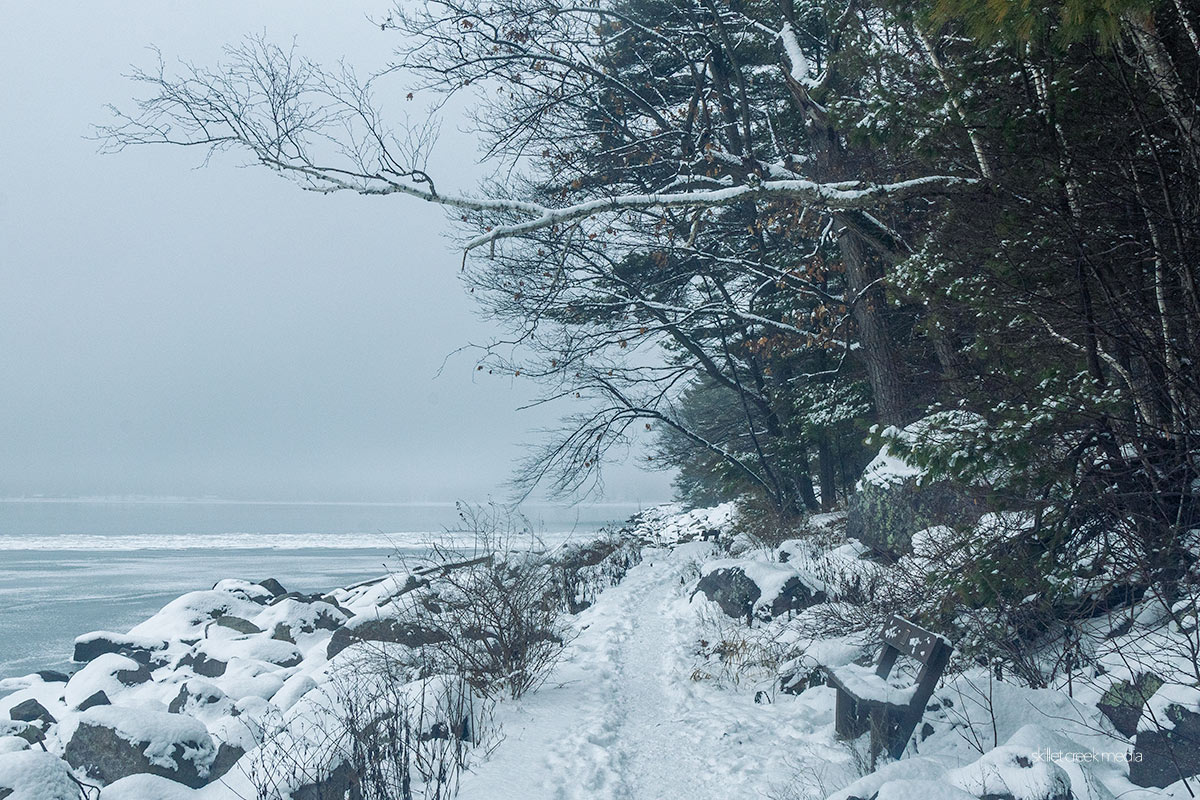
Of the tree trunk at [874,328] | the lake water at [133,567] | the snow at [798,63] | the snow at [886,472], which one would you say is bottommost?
the lake water at [133,567]

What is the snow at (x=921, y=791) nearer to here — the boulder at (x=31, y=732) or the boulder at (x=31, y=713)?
the boulder at (x=31, y=732)

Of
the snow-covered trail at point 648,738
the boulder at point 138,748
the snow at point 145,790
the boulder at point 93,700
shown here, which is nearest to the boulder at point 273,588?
the boulder at point 93,700

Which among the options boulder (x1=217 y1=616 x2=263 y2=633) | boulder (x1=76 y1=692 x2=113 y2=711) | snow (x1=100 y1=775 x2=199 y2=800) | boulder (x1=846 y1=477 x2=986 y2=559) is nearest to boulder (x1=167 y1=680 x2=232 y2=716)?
boulder (x1=76 y1=692 x2=113 y2=711)

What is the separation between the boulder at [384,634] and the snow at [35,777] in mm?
2201

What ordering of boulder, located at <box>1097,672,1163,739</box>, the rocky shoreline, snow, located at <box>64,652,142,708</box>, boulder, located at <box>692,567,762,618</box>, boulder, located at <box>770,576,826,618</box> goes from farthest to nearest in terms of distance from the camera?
snow, located at <box>64,652,142,708</box> < boulder, located at <box>692,567,762,618</box> < boulder, located at <box>770,576,826,618</box> < the rocky shoreline < boulder, located at <box>1097,672,1163,739</box>

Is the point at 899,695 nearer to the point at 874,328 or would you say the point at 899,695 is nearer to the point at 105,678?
the point at 874,328

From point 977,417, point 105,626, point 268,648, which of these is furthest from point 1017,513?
point 105,626

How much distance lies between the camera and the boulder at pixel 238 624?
1216cm

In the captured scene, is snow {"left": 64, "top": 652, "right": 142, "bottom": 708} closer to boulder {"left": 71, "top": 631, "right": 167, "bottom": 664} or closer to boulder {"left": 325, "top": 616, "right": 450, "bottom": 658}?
boulder {"left": 71, "top": 631, "right": 167, "bottom": 664}

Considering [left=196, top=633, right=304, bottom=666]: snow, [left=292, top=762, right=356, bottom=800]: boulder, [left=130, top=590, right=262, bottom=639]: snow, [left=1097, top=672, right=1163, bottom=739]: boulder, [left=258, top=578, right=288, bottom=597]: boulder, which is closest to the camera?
[left=1097, top=672, right=1163, bottom=739]: boulder

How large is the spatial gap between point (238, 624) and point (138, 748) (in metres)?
6.97

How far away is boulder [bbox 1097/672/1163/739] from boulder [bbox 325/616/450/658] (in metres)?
4.57

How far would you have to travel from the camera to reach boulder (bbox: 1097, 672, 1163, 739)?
3748mm

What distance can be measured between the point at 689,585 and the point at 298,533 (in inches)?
2003
